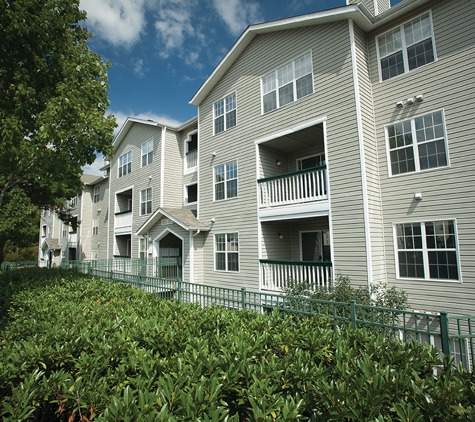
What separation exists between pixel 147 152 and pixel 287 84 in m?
12.7

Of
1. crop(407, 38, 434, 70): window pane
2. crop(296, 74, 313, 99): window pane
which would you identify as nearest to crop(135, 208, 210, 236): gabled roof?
crop(296, 74, 313, 99): window pane

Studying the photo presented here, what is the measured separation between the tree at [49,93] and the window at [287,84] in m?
6.68

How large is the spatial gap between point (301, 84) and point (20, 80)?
9.77 metres

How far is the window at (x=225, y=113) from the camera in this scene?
15148 millimetres

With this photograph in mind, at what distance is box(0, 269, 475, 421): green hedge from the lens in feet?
7.79

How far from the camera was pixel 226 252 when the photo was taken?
14602 millimetres

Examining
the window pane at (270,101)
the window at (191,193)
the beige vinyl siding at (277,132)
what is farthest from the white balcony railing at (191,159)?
the window pane at (270,101)

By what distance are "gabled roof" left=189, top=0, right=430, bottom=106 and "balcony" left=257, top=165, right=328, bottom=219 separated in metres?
5.31

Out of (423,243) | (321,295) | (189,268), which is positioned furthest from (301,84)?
(189,268)

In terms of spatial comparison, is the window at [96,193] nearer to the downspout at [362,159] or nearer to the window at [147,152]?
the window at [147,152]

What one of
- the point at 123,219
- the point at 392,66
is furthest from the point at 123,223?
the point at 392,66

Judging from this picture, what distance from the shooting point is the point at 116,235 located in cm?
2519

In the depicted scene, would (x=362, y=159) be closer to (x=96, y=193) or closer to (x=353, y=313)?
(x=353, y=313)

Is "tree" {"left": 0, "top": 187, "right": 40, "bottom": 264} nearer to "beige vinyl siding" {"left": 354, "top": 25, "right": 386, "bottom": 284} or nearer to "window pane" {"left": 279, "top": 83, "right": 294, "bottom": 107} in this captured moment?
"window pane" {"left": 279, "top": 83, "right": 294, "bottom": 107}
